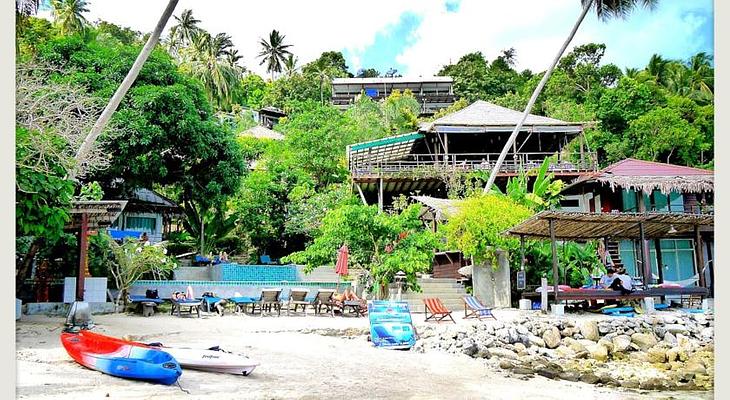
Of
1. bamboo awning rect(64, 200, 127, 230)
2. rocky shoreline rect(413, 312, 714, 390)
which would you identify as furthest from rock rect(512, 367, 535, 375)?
bamboo awning rect(64, 200, 127, 230)

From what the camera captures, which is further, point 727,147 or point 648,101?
point 648,101

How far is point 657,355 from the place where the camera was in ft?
28.7

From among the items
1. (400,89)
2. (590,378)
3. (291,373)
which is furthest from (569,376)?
(400,89)

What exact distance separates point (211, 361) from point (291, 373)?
0.90 meters

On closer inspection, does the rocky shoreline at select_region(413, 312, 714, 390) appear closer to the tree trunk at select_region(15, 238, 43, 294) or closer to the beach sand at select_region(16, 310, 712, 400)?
the beach sand at select_region(16, 310, 712, 400)

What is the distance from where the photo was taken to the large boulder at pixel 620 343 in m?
9.02

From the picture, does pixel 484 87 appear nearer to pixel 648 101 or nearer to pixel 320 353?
pixel 648 101

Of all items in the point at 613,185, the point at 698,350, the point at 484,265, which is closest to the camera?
the point at 698,350

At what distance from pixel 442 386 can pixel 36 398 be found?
376cm

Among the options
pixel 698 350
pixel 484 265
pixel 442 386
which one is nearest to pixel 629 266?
pixel 484 265

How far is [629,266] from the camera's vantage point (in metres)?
16.7

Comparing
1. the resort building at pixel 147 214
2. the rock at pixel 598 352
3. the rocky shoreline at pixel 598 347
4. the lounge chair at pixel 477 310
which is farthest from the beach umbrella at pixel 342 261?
the resort building at pixel 147 214

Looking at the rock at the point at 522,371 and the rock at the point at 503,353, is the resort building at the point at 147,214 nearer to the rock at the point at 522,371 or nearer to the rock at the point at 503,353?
the rock at the point at 503,353

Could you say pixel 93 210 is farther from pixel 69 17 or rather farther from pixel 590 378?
pixel 69 17
